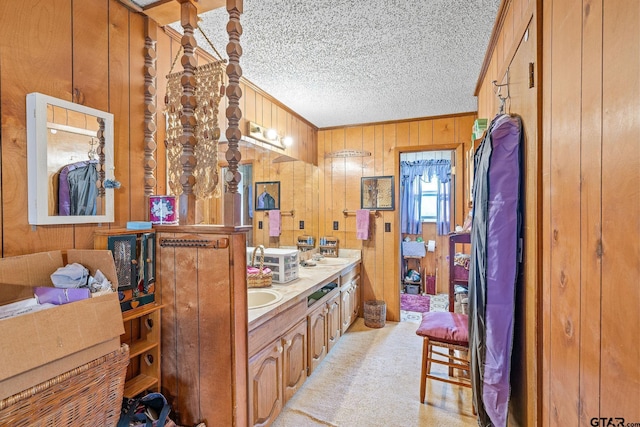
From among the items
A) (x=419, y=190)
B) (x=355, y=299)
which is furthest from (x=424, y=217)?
(x=355, y=299)

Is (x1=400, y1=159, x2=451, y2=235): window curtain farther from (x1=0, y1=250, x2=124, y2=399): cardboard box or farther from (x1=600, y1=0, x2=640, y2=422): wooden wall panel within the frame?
(x1=0, y1=250, x2=124, y2=399): cardboard box

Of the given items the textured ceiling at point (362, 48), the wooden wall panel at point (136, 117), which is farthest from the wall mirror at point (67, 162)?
the textured ceiling at point (362, 48)

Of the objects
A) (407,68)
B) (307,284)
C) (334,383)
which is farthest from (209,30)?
(334,383)

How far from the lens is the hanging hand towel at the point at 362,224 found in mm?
3586

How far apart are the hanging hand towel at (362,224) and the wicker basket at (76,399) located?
2.83 metres

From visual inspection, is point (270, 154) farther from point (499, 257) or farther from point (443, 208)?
point (443, 208)

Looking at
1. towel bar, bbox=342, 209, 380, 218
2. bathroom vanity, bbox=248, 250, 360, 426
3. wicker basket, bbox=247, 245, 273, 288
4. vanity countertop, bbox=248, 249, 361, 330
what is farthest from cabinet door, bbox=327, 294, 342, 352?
towel bar, bbox=342, 209, 380, 218

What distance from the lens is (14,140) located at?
3.46ft

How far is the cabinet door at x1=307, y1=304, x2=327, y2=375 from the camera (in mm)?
2301

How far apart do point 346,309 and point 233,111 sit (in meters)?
2.48

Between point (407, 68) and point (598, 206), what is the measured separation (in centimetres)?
189

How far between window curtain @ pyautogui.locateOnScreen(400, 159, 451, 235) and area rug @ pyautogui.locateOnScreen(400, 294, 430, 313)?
115cm

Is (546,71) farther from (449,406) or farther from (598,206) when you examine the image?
(449,406)

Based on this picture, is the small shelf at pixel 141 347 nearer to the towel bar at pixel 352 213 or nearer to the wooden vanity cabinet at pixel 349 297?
the wooden vanity cabinet at pixel 349 297
